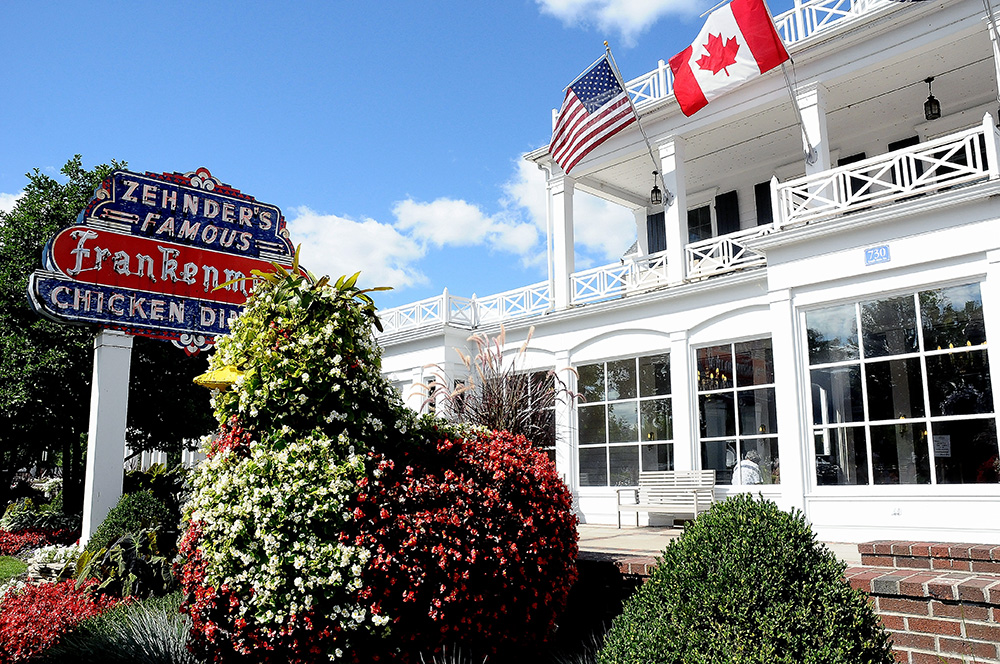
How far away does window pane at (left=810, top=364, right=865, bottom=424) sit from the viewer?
9.59 meters

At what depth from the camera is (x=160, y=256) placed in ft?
33.9

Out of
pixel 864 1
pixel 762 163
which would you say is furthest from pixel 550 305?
pixel 864 1

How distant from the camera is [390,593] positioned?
4340 mm

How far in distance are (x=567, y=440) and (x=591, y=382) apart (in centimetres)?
127

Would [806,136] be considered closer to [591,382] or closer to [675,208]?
[675,208]

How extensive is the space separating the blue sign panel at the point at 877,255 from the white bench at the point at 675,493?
13.5 ft

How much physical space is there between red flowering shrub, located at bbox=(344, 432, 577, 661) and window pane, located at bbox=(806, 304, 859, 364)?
595cm

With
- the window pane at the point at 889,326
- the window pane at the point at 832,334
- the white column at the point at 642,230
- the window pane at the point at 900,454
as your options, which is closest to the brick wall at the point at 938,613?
the window pane at the point at 900,454

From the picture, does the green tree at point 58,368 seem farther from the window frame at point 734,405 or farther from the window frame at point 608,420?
the window frame at point 734,405

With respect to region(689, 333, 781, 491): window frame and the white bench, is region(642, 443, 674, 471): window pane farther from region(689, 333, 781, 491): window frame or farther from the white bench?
region(689, 333, 781, 491): window frame

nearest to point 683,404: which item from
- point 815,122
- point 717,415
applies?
point 717,415

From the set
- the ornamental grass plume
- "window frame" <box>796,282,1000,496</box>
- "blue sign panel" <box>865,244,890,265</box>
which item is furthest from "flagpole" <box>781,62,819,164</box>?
the ornamental grass plume

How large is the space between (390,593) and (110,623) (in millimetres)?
2755

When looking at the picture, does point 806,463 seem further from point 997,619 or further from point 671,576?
point 671,576
